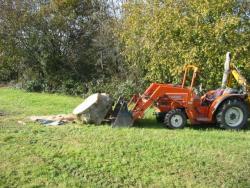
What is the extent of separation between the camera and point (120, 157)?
792cm

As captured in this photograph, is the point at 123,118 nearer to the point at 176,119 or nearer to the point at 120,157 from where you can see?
the point at 176,119

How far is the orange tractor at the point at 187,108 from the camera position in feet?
34.6

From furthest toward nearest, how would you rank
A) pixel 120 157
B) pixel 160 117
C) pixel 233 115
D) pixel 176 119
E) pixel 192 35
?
pixel 192 35
pixel 160 117
pixel 233 115
pixel 176 119
pixel 120 157

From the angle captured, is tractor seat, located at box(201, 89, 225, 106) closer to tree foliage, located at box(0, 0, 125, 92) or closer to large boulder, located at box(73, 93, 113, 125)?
large boulder, located at box(73, 93, 113, 125)

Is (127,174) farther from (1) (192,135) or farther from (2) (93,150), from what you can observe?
(1) (192,135)

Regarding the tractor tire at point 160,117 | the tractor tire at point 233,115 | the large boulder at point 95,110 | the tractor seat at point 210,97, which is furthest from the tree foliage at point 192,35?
the large boulder at point 95,110

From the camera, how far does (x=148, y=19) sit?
1606 centimetres

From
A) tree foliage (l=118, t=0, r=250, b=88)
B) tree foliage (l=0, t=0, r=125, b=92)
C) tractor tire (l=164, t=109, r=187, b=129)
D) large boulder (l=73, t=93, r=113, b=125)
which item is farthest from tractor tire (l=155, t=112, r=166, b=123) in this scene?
tree foliage (l=0, t=0, r=125, b=92)

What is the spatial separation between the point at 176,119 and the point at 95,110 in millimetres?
1946

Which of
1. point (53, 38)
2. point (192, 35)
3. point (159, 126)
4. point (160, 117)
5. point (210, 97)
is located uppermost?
point (53, 38)

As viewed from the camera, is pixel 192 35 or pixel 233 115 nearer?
pixel 233 115

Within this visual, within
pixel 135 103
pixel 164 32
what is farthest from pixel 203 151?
pixel 164 32

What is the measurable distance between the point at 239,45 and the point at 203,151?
21.6 feet

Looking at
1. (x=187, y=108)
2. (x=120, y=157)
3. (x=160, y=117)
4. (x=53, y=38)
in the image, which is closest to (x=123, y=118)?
(x=160, y=117)
